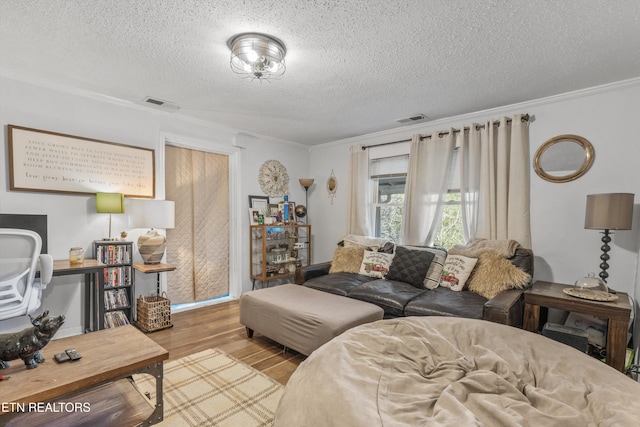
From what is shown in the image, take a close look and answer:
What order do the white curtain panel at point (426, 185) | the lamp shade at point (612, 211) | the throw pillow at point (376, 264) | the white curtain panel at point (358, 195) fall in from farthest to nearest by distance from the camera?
the white curtain panel at point (358, 195)
the white curtain panel at point (426, 185)
the throw pillow at point (376, 264)
the lamp shade at point (612, 211)

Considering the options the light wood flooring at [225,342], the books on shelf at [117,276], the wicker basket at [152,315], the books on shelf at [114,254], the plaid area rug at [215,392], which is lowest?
the light wood flooring at [225,342]

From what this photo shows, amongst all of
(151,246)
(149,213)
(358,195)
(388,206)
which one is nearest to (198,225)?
(151,246)

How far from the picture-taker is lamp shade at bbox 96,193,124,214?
289cm

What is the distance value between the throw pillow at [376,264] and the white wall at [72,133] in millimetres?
2457

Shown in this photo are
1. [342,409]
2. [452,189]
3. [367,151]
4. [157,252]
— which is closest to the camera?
[342,409]

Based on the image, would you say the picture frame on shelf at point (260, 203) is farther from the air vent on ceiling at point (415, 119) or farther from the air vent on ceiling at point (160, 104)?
the air vent on ceiling at point (415, 119)

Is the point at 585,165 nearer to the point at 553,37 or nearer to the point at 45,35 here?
the point at 553,37

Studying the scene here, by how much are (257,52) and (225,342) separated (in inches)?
98.3

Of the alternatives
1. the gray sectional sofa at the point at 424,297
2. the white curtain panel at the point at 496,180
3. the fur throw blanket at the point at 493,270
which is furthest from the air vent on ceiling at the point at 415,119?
the gray sectional sofa at the point at 424,297

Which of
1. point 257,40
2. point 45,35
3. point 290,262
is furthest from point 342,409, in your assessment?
point 290,262

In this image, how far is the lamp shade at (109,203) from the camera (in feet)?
9.48

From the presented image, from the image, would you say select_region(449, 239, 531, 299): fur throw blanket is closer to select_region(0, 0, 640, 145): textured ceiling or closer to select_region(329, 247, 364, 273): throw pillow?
select_region(329, 247, 364, 273): throw pillow

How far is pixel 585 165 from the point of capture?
2770 millimetres

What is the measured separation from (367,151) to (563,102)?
7.25 ft
